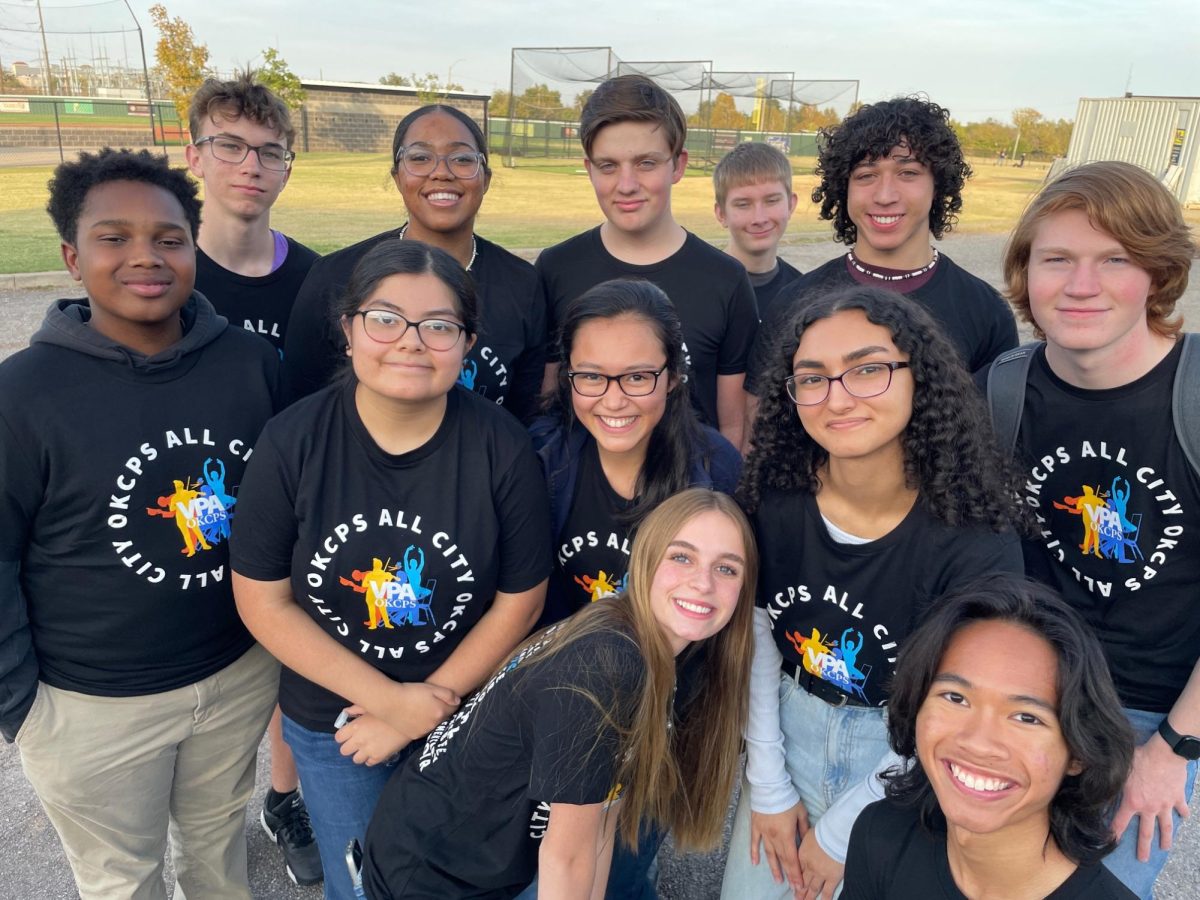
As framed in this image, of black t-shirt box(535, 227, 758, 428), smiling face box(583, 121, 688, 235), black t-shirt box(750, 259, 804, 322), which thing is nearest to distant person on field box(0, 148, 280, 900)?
black t-shirt box(535, 227, 758, 428)

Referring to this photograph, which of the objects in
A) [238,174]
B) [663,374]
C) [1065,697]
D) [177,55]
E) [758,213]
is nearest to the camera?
[1065,697]

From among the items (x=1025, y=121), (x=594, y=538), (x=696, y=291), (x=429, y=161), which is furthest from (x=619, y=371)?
(x=1025, y=121)

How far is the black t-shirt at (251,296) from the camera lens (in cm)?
322

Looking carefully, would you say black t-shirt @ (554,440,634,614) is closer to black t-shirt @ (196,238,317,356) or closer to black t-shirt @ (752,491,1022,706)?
black t-shirt @ (752,491,1022,706)

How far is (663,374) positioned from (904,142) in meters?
1.48

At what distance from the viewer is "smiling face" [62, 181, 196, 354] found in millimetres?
2256

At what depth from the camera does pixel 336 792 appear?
8.27ft

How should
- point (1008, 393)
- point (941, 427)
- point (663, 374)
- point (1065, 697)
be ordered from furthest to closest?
point (663, 374) < point (1008, 393) < point (941, 427) < point (1065, 697)

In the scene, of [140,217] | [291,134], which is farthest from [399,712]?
[291,134]

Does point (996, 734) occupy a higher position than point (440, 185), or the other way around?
point (440, 185)

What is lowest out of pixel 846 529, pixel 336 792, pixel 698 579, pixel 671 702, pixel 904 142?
pixel 336 792

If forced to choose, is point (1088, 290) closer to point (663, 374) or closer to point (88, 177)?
point (663, 374)

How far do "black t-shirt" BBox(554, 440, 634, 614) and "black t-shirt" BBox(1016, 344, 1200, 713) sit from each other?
1.16 metres

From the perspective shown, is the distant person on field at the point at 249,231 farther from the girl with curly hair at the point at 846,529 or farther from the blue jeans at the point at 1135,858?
the blue jeans at the point at 1135,858
